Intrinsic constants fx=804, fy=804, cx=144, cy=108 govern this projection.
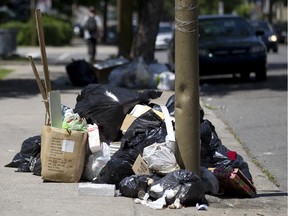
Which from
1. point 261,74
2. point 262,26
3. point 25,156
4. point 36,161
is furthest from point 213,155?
point 262,26

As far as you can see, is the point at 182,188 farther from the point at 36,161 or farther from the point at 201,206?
the point at 36,161

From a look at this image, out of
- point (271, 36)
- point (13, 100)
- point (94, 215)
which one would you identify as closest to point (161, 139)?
point (94, 215)

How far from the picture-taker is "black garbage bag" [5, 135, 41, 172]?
29.0 ft

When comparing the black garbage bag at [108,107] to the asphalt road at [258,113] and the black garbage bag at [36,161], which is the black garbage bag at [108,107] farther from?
the asphalt road at [258,113]

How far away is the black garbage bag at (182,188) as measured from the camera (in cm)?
732

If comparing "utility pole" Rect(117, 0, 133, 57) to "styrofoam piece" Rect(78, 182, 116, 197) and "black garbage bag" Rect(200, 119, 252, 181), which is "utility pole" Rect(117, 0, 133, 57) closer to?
"black garbage bag" Rect(200, 119, 252, 181)

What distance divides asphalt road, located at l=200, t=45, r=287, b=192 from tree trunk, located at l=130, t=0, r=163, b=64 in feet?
5.68

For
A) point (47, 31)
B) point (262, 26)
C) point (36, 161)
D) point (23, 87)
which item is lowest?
point (47, 31)

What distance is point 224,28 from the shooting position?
835 inches

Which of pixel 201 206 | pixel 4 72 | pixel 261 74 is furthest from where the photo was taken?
A: pixel 4 72

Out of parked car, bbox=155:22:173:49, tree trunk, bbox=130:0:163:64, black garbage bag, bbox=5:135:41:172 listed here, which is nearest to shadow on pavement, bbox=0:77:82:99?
tree trunk, bbox=130:0:163:64

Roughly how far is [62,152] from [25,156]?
1.01m

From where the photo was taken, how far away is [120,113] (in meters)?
8.92

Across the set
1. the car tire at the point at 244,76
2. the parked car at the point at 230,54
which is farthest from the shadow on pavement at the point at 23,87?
the car tire at the point at 244,76
